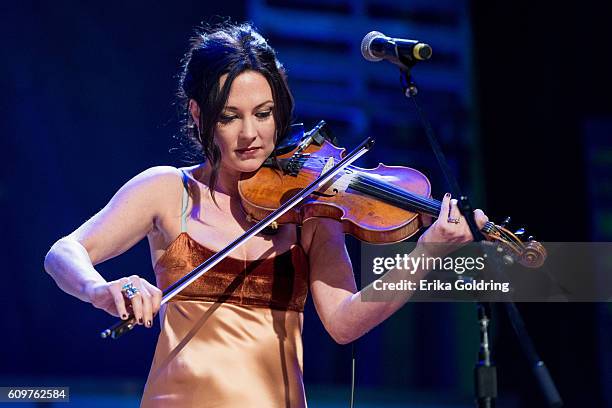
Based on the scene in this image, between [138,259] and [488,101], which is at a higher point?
[488,101]

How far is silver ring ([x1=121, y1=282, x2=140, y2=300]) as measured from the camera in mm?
1409

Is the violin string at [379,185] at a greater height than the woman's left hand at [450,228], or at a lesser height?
greater

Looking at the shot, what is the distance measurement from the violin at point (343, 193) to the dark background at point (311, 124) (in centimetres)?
82

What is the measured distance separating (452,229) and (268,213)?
0.44m

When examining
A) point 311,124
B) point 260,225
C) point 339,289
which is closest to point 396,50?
point 260,225

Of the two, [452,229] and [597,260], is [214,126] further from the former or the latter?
[597,260]

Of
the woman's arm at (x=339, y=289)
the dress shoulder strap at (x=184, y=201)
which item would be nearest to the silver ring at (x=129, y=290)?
the dress shoulder strap at (x=184, y=201)

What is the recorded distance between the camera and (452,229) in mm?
1572

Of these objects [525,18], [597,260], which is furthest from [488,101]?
[597,260]

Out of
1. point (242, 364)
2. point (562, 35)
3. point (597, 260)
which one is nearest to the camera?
point (242, 364)

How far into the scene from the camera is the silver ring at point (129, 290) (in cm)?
141

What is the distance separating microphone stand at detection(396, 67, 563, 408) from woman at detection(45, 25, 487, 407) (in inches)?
9.5

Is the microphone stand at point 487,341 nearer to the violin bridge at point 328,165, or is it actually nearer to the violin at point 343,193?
the violin at point 343,193

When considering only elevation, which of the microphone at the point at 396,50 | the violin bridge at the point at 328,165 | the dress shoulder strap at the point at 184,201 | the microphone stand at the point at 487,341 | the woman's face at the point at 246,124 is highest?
the microphone at the point at 396,50
